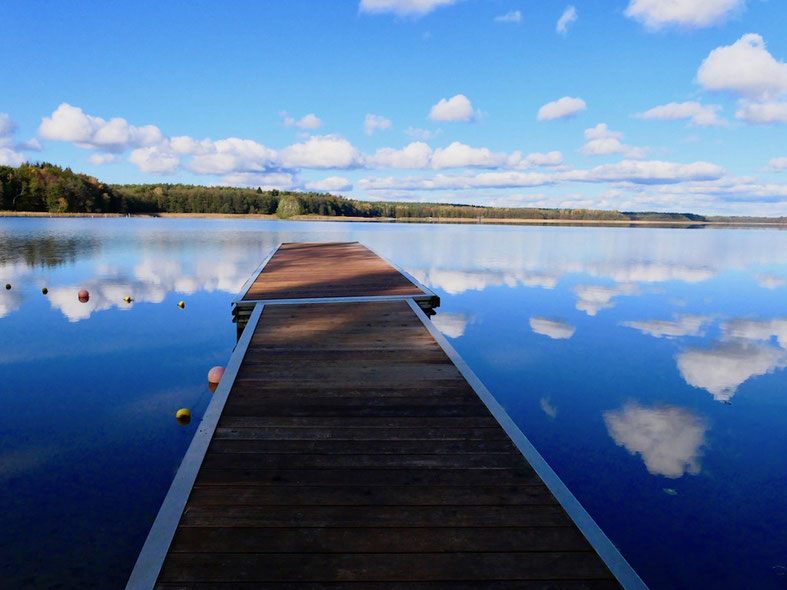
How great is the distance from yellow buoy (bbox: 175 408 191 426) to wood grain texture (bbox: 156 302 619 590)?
1.35 meters

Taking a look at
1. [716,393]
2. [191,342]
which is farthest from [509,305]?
[191,342]

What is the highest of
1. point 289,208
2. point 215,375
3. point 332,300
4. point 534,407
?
point 289,208

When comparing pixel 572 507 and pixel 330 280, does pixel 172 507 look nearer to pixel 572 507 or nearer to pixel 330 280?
pixel 572 507

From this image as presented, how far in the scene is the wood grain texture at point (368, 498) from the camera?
197cm

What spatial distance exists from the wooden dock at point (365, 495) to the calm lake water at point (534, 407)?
1.04 metres

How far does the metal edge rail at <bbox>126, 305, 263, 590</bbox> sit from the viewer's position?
6.30 ft

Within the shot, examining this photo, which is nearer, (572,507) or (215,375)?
(572,507)

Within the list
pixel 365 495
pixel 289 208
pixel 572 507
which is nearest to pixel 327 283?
pixel 365 495

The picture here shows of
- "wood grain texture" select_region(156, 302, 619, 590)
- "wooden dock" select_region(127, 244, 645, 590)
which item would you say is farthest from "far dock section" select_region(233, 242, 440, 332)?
"wood grain texture" select_region(156, 302, 619, 590)

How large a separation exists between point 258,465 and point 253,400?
3.09 ft

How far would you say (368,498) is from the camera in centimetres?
245

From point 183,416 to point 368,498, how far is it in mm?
3254

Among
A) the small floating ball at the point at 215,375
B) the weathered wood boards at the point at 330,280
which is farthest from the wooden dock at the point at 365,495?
the weathered wood boards at the point at 330,280

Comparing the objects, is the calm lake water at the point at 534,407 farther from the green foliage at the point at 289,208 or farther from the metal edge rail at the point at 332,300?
the green foliage at the point at 289,208
